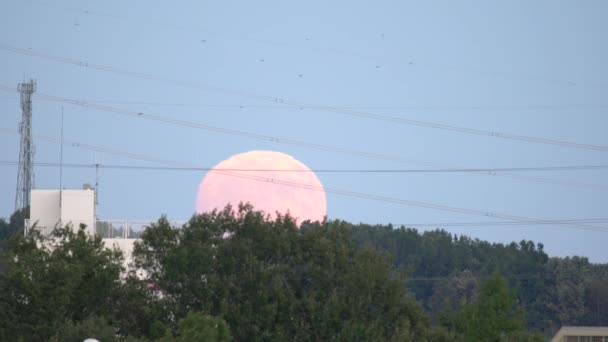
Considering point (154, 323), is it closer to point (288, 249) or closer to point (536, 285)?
point (288, 249)

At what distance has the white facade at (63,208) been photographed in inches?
3787

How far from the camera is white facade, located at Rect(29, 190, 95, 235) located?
96.2m

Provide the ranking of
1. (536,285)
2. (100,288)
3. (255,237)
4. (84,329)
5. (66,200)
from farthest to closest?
(536,285)
(66,200)
(255,237)
(100,288)
(84,329)

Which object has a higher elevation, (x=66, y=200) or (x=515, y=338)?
(x=66, y=200)

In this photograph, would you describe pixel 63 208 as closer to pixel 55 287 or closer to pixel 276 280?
pixel 55 287

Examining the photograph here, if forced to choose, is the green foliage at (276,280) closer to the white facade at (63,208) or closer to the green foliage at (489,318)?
the green foliage at (489,318)

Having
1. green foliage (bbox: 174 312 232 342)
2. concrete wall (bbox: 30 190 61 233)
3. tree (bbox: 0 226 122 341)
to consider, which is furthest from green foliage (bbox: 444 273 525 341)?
concrete wall (bbox: 30 190 61 233)

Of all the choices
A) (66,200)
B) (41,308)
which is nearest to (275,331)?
(41,308)

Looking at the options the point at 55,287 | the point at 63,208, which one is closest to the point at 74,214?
the point at 63,208

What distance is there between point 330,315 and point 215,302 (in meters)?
6.61

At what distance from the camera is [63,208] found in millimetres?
96875

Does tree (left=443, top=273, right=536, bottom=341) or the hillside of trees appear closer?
the hillside of trees

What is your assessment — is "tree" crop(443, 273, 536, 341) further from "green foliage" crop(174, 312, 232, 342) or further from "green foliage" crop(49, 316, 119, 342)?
"green foliage" crop(49, 316, 119, 342)

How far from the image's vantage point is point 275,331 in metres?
73.9
